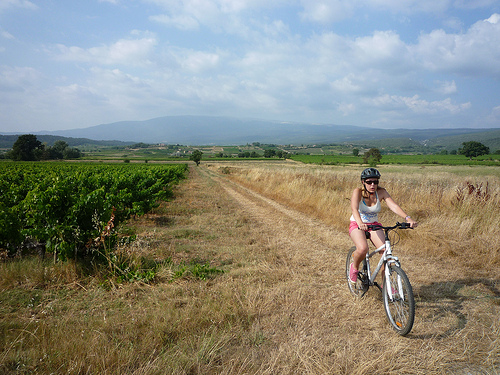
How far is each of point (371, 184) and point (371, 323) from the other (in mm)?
1859

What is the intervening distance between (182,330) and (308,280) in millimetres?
2554

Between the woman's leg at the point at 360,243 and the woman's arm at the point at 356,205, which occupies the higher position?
the woman's arm at the point at 356,205

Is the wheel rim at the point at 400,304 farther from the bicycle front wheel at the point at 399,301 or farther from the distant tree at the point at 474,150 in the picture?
the distant tree at the point at 474,150

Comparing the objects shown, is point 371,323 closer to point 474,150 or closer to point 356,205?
point 356,205

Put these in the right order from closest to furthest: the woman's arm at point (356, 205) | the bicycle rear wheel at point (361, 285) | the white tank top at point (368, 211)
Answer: the woman's arm at point (356, 205), the white tank top at point (368, 211), the bicycle rear wheel at point (361, 285)

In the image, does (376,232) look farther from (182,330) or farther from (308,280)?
(182,330)

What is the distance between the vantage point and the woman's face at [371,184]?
4.06m

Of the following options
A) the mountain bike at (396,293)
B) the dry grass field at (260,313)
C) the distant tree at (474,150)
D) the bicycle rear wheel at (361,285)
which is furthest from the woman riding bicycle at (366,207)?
the distant tree at (474,150)

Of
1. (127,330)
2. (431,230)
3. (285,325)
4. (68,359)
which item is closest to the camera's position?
(68,359)

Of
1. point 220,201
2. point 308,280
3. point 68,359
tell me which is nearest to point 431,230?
point 308,280

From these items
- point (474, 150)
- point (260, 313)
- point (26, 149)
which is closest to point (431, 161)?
point (474, 150)

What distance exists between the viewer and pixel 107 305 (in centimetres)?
409

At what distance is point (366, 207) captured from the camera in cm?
419

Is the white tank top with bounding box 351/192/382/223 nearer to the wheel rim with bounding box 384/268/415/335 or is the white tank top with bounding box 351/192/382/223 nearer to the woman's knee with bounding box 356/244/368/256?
the woman's knee with bounding box 356/244/368/256
